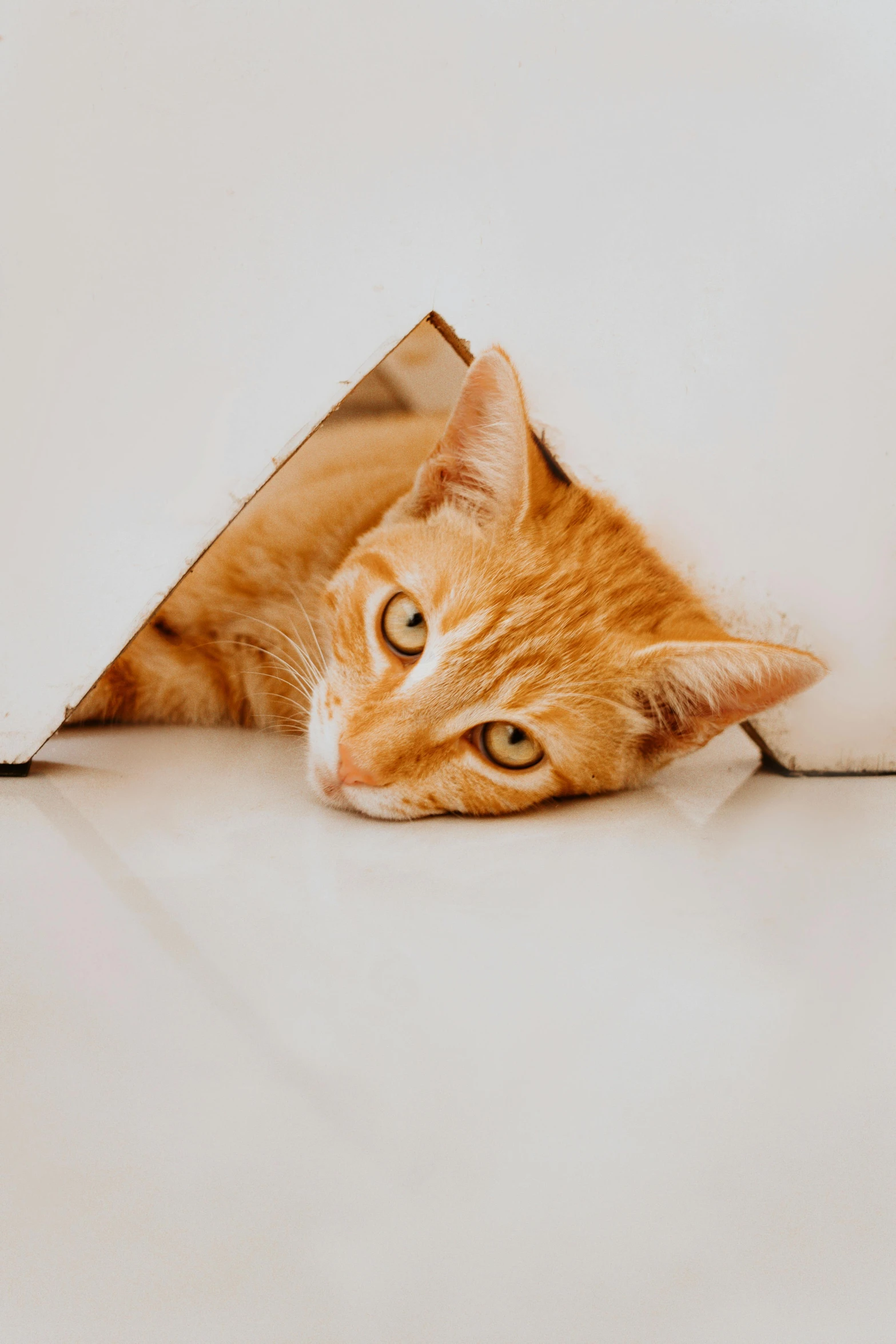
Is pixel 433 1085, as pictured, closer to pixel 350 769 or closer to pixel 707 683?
pixel 350 769

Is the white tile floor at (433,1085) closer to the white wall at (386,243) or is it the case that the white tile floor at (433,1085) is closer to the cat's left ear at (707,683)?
the cat's left ear at (707,683)

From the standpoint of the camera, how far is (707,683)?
1070 millimetres

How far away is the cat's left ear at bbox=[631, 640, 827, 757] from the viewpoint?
101cm

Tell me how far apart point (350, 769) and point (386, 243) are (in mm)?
614

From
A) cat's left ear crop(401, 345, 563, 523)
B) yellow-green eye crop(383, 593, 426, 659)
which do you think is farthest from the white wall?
yellow-green eye crop(383, 593, 426, 659)

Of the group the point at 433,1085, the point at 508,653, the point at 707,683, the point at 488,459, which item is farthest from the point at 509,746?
the point at 433,1085

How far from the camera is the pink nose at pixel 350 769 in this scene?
3.28 ft

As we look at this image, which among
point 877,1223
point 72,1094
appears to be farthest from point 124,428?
point 877,1223

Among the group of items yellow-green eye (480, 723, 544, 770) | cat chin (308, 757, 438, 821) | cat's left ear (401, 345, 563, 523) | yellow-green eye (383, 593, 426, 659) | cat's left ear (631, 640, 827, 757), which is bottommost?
cat's left ear (631, 640, 827, 757)

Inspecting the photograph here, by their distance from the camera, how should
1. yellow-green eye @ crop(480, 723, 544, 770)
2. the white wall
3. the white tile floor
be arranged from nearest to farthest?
the white tile floor, the white wall, yellow-green eye @ crop(480, 723, 544, 770)

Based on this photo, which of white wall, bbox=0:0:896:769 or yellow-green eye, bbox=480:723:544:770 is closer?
white wall, bbox=0:0:896:769

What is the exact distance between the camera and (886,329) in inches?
41.7

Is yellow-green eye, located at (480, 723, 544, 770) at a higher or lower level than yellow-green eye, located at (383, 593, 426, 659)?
lower

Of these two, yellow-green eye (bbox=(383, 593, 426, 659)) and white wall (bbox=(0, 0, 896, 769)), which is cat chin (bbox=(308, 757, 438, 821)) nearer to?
yellow-green eye (bbox=(383, 593, 426, 659))
